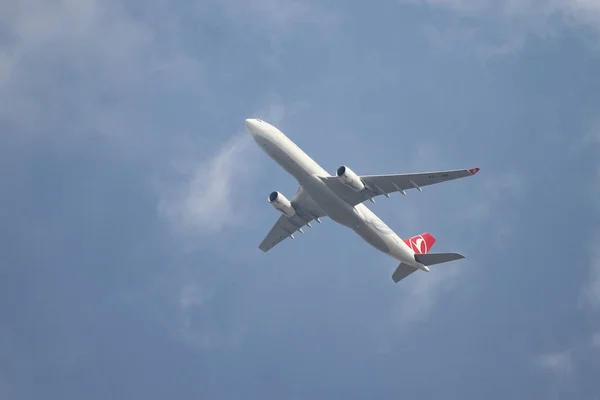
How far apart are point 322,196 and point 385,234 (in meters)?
6.62

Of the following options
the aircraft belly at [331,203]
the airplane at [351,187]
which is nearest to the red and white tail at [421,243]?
the airplane at [351,187]

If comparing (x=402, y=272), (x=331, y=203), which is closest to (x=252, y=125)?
(x=331, y=203)

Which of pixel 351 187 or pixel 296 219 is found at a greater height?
pixel 296 219

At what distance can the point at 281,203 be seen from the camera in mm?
85375

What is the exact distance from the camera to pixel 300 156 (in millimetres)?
78188

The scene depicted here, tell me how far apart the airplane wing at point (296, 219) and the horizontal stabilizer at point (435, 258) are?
32.2ft

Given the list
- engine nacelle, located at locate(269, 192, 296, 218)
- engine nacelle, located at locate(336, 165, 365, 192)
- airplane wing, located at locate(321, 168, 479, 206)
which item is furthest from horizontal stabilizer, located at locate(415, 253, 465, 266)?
engine nacelle, located at locate(269, 192, 296, 218)

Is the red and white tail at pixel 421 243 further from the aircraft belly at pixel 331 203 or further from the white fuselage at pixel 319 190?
the aircraft belly at pixel 331 203

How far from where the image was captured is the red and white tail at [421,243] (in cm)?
8531

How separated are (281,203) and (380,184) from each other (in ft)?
36.0

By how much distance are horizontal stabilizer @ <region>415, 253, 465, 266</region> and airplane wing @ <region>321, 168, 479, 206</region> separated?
22.8 feet

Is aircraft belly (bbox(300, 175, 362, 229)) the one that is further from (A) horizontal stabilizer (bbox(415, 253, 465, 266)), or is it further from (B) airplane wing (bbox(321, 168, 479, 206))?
(A) horizontal stabilizer (bbox(415, 253, 465, 266))

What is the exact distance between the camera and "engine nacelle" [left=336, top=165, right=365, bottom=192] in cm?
7706

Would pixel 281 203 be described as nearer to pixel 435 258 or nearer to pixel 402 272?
pixel 402 272
